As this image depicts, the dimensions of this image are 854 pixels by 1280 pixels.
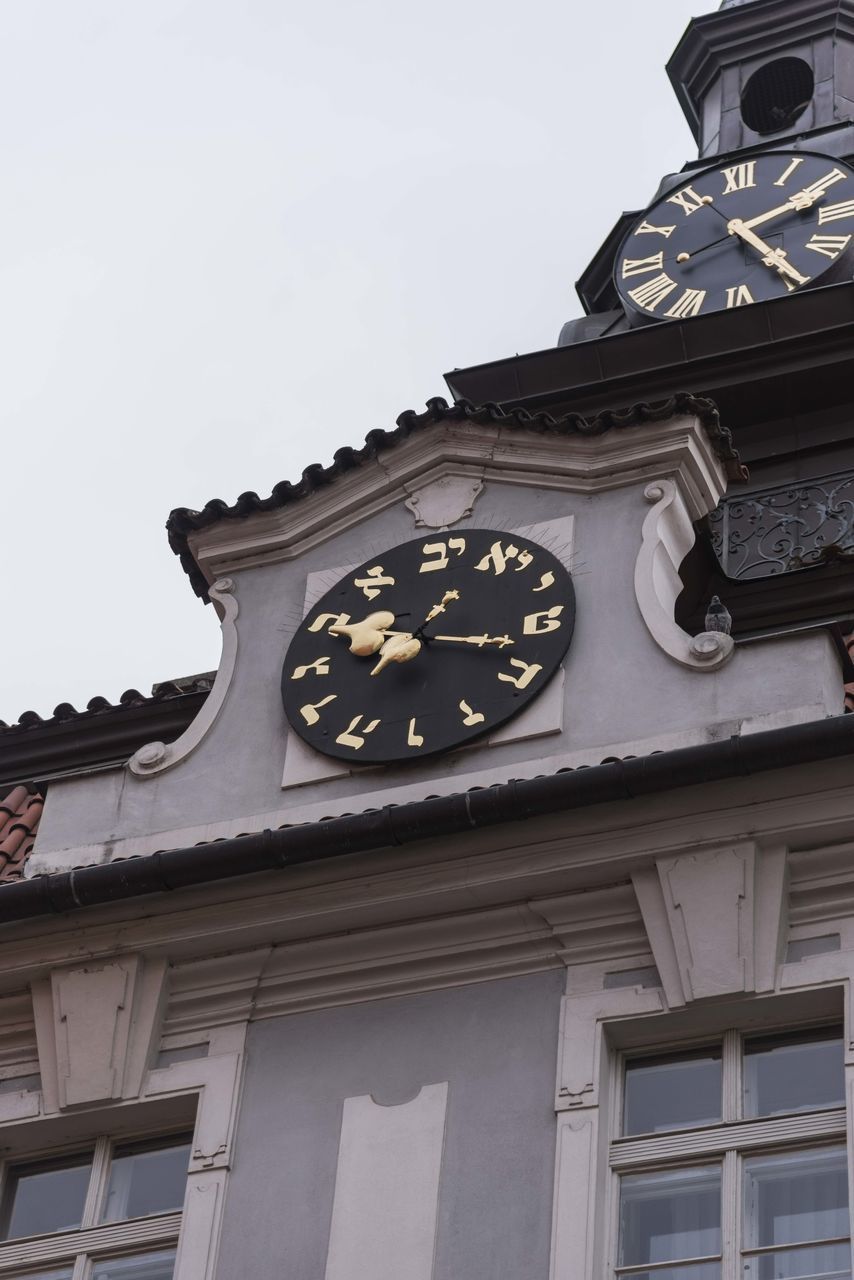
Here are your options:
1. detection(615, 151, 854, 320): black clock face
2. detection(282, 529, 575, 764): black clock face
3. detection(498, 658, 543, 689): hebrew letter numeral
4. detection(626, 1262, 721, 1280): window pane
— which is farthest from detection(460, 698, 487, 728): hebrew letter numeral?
detection(615, 151, 854, 320): black clock face

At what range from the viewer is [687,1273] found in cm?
1052

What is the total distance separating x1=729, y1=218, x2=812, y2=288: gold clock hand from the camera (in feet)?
65.9

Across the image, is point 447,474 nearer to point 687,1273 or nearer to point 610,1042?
point 610,1042

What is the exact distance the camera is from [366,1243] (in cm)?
1095

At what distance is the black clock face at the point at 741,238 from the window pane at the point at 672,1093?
913cm

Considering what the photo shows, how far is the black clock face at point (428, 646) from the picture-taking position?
12.5 meters

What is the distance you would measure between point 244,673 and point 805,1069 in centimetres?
346

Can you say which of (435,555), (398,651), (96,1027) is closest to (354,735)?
(398,651)

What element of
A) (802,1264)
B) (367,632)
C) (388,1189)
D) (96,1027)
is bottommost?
(802,1264)

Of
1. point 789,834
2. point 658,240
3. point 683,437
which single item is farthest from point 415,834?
point 658,240

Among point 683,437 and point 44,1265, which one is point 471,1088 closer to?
point 44,1265

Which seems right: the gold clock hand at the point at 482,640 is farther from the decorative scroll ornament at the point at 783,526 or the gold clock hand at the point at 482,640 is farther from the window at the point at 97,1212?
the decorative scroll ornament at the point at 783,526

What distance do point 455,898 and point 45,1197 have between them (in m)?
2.00

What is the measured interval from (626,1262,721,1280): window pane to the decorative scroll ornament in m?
5.76
